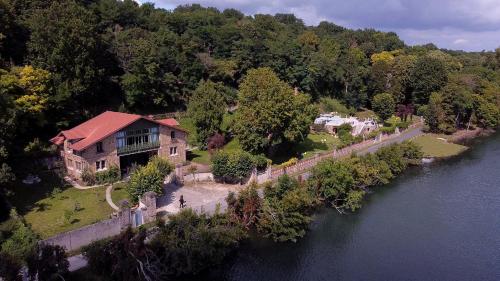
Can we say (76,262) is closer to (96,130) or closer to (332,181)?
(96,130)

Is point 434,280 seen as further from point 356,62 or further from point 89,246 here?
point 356,62

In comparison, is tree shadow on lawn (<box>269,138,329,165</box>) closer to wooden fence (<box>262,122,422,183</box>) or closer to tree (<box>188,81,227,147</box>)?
wooden fence (<box>262,122,422,183</box>)

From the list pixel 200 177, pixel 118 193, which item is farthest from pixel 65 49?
pixel 200 177

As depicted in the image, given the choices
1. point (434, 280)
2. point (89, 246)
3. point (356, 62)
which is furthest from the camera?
point (356, 62)

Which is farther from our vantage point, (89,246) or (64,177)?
(64,177)

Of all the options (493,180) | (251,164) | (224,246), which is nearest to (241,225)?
(224,246)

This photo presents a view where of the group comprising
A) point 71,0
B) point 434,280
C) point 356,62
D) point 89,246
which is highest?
point 71,0
